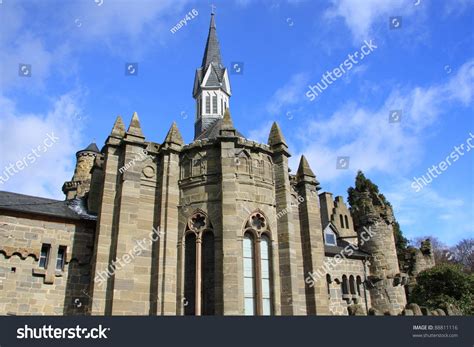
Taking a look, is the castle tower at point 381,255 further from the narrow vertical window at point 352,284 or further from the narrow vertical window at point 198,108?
the narrow vertical window at point 198,108

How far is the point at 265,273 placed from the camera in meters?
17.6

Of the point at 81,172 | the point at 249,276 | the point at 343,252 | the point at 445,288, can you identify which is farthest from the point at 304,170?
the point at 81,172

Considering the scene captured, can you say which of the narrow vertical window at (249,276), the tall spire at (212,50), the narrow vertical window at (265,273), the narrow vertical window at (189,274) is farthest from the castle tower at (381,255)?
the tall spire at (212,50)

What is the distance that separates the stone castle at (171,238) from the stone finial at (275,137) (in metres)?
0.07

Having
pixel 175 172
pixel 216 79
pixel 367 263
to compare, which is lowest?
pixel 367 263

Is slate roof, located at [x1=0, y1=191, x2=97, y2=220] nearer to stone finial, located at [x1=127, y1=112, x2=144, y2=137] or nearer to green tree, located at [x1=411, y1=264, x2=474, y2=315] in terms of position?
stone finial, located at [x1=127, y1=112, x2=144, y2=137]

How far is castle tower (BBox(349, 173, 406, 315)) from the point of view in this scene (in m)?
29.8

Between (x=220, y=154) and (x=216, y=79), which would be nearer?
(x=220, y=154)

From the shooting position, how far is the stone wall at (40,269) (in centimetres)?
1661

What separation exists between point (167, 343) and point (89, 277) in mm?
8523

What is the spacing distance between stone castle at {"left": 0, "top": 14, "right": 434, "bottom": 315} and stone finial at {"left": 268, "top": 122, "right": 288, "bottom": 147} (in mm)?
67

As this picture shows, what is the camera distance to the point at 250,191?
18328mm

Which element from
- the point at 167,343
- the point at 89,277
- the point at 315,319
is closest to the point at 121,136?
the point at 89,277

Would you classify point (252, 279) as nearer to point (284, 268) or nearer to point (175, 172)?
point (284, 268)
